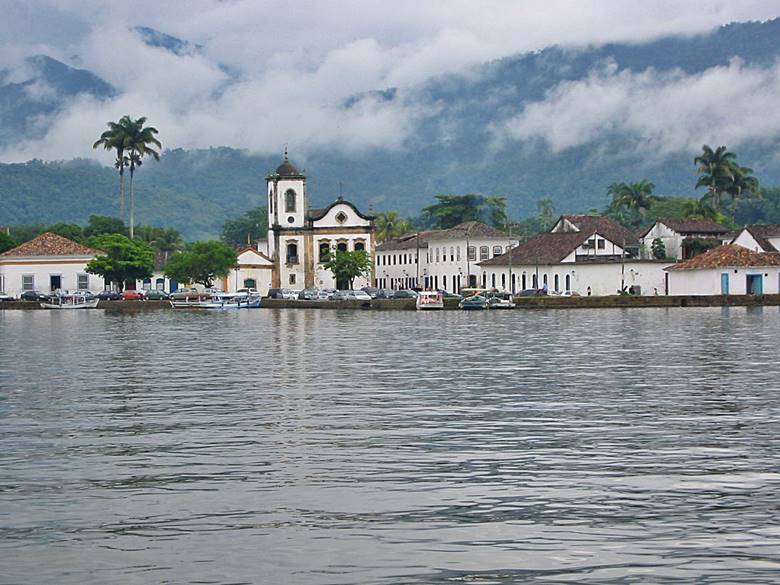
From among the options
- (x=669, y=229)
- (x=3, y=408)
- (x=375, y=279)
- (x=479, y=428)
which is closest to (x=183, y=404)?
(x=3, y=408)

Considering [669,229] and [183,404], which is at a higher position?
[669,229]

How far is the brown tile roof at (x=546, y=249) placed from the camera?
123 metres

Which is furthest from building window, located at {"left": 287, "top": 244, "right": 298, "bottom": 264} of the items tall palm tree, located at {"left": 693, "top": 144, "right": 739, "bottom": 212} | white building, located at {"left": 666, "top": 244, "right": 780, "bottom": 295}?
white building, located at {"left": 666, "top": 244, "right": 780, "bottom": 295}

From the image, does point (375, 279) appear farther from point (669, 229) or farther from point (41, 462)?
point (41, 462)

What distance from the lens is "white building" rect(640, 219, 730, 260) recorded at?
130875 mm

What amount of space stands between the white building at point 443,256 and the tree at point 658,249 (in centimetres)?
1600

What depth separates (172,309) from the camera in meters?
123

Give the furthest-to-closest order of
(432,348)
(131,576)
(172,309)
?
1. (172,309)
2. (432,348)
3. (131,576)

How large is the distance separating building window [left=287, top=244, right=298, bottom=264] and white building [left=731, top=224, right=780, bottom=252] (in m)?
46.0

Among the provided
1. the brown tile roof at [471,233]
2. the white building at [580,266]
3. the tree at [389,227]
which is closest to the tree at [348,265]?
the brown tile roof at [471,233]

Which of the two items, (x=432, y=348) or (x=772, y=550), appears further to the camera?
(x=432, y=348)

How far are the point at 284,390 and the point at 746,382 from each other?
36.0ft

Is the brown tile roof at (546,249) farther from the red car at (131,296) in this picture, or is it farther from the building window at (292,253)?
the red car at (131,296)

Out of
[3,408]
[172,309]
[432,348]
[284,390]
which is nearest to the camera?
[3,408]
